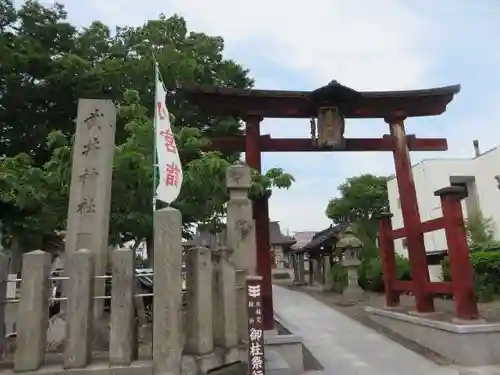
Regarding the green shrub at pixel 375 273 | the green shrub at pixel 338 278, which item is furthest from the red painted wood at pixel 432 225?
the green shrub at pixel 338 278

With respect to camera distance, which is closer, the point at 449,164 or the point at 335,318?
the point at 335,318

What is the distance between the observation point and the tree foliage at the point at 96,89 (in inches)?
376

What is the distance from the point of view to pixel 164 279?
5.57 m

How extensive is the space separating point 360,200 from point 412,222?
2936 cm

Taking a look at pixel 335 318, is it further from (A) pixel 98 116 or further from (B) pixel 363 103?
(A) pixel 98 116

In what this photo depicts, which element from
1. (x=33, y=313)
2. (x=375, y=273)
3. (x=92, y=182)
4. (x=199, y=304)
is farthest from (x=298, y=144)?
(x=375, y=273)

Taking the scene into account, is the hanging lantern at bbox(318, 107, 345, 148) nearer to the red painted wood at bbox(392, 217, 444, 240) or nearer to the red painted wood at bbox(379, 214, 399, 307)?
the red painted wood at bbox(392, 217, 444, 240)

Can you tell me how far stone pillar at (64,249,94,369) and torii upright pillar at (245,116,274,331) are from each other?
14.7 ft

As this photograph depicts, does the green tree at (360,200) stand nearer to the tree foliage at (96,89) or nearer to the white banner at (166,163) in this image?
the tree foliage at (96,89)

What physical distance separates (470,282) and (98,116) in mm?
8482

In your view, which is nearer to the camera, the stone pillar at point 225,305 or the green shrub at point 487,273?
the stone pillar at point 225,305

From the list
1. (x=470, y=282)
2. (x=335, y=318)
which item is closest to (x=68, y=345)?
(x=470, y=282)

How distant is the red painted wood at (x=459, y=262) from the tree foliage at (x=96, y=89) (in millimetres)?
3861

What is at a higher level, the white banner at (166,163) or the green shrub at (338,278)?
the white banner at (166,163)
